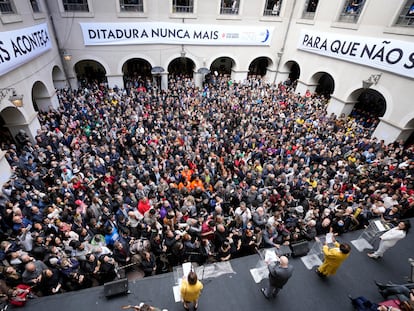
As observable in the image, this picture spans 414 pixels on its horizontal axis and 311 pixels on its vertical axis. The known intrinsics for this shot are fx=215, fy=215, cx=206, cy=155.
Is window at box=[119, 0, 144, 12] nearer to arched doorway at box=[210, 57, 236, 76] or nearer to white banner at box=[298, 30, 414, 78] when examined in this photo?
arched doorway at box=[210, 57, 236, 76]

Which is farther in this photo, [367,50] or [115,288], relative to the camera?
[367,50]

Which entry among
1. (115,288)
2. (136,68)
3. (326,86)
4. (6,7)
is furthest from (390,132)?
(136,68)

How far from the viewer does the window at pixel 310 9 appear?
48.5ft

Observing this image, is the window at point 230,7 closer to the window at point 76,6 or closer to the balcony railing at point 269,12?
the balcony railing at point 269,12

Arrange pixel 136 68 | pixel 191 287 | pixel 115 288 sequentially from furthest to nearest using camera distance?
pixel 136 68 < pixel 115 288 < pixel 191 287

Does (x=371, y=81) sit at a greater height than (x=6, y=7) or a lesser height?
lesser

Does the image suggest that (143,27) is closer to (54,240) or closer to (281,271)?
(54,240)

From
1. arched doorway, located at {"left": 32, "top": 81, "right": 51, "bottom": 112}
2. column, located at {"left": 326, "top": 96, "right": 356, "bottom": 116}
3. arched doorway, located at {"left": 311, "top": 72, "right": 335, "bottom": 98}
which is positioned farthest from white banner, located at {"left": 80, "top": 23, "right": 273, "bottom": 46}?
column, located at {"left": 326, "top": 96, "right": 356, "bottom": 116}

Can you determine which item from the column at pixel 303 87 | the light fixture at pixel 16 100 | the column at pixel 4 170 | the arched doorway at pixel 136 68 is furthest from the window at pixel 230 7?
the column at pixel 4 170

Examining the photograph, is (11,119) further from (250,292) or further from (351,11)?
(351,11)

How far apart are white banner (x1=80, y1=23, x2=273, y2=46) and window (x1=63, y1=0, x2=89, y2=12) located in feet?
2.88

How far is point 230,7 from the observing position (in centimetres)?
1532

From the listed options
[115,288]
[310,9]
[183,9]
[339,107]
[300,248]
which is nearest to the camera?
[115,288]

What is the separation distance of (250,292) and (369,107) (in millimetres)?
15460
